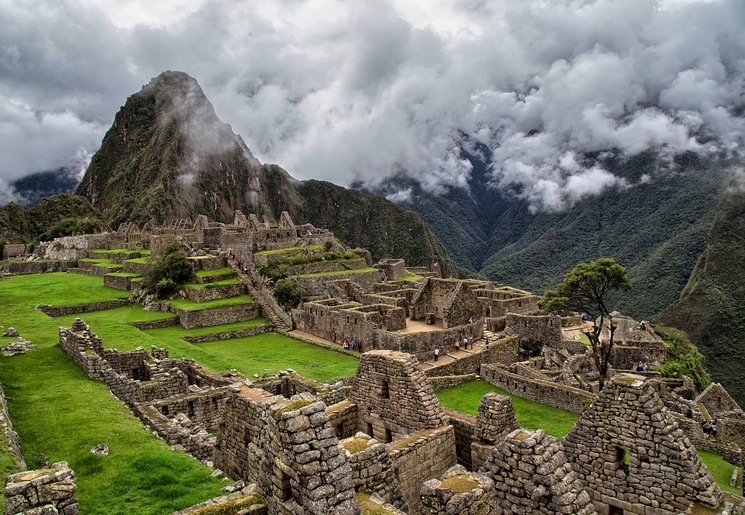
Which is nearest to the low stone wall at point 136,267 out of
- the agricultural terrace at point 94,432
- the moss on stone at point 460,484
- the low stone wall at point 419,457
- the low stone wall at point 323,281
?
the low stone wall at point 323,281

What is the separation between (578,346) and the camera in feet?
82.5

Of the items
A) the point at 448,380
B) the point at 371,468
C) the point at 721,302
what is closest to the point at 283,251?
the point at 448,380

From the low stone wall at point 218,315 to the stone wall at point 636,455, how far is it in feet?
82.9

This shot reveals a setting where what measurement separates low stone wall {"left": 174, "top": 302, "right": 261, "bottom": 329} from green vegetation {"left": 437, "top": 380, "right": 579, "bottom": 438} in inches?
615

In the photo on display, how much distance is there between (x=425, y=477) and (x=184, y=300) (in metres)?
28.0

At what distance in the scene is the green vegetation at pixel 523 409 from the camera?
44.8ft

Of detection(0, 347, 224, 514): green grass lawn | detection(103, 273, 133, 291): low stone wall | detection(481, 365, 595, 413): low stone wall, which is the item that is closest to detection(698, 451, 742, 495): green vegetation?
detection(481, 365, 595, 413): low stone wall

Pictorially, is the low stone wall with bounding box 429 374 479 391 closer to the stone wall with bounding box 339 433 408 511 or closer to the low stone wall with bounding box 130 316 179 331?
the stone wall with bounding box 339 433 408 511

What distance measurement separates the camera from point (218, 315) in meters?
28.9

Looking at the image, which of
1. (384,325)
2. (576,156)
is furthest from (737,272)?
(384,325)

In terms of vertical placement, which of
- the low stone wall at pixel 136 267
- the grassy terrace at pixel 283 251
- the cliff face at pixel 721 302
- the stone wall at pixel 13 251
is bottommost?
the cliff face at pixel 721 302

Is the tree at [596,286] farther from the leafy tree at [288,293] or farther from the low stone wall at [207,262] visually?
the low stone wall at [207,262]

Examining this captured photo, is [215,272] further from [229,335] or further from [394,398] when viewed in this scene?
[394,398]

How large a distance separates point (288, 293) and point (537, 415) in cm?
1774
